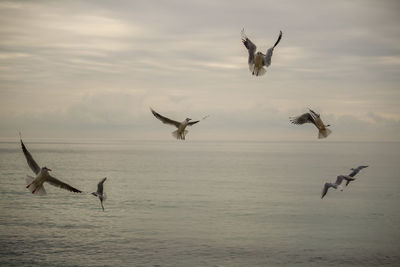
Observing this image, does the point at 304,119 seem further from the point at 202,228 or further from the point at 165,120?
the point at 202,228

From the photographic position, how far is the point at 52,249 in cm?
5391

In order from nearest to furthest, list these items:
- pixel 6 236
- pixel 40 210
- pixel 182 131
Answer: pixel 182 131, pixel 6 236, pixel 40 210

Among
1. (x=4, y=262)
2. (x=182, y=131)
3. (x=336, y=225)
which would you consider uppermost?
(x=182, y=131)

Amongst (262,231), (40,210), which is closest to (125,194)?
(40,210)

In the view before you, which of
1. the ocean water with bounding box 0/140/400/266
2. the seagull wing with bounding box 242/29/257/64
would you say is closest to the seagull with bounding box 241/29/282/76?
the seagull wing with bounding box 242/29/257/64

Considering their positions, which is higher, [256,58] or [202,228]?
[256,58]

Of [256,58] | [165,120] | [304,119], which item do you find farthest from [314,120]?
[165,120]

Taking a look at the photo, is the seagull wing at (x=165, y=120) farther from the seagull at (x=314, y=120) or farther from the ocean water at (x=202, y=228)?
the ocean water at (x=202, y=228)

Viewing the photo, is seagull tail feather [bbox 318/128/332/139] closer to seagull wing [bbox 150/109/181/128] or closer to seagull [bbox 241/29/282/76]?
seagull [bbox 241/29/282/76]

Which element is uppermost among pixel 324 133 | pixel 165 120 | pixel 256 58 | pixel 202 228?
pixel 256 58

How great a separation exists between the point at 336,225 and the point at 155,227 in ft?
82.6

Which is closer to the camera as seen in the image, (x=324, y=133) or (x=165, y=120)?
(x=324, y=133)

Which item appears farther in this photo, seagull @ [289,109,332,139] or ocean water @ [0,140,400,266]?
ocean water @ [0,140,400,266]

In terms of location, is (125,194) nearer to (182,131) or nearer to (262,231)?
(262,231)
